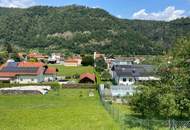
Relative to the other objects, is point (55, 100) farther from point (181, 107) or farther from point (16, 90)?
point (181, 107)

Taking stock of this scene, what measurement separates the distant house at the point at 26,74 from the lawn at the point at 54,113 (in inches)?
707

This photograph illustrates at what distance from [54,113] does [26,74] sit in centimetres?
3874

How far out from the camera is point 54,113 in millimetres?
38188

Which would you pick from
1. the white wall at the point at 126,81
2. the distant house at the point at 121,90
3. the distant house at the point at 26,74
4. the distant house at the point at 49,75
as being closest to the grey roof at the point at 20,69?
the distant house at the point at 26,74

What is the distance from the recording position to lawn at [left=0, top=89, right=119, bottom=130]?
29.4 metres

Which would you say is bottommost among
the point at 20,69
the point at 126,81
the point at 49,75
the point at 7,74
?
the point at 126,81

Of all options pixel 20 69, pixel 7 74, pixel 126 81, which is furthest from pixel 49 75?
pixel 126 81

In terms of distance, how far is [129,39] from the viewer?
186 meters

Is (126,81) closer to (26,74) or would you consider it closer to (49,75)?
(49,75)

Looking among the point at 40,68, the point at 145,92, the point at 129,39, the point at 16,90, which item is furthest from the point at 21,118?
the point at 129,39

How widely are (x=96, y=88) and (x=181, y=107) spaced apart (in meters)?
35.3

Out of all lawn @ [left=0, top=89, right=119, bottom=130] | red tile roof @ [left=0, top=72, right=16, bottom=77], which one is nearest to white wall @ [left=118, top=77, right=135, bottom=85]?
lawn @ [left=0, top=89, right=119, bottom=130]

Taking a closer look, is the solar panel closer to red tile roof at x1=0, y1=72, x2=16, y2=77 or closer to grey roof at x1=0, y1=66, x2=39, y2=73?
grey roof at x1=0, y1=66, x2=39, y2=73

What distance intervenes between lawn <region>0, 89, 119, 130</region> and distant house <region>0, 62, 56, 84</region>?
17964 millimetres
